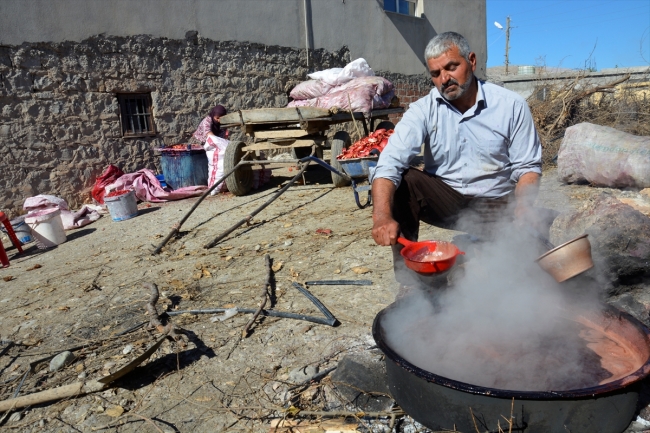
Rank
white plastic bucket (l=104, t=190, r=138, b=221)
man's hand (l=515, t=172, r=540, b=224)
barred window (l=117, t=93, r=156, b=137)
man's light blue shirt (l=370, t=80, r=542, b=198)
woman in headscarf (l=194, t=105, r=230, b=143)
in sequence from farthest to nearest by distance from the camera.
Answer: barred window (l=117, t=93, r=156, b=137), woman in headscarf (l=194, t=105, r=230, b=143), white plastic bucket (l=104, t=190, r=138, b=221), man's light blue shirt (l=370, t=80, r=542, b=198), man's hand (l=515, t=172, r=540, b=224)

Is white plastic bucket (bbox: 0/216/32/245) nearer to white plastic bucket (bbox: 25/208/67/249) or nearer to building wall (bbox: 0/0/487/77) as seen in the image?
white plastic bucket (bbox: 25/208/67/249)

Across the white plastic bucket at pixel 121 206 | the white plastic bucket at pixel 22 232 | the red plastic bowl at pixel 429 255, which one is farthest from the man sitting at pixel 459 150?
the white plastic bucket at pixel 22 232

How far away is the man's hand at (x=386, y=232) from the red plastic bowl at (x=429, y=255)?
54mm

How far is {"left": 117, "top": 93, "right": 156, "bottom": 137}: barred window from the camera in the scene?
7.48 metres

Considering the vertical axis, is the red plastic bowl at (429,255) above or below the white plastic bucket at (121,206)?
above

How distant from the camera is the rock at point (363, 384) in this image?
2.06 metres

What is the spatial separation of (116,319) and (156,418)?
1.27m

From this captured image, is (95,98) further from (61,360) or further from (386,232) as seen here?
(386,232)

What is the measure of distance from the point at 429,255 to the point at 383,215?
1.16 ft

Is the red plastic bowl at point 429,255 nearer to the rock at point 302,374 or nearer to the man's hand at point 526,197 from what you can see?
the man's hand at point 526,197

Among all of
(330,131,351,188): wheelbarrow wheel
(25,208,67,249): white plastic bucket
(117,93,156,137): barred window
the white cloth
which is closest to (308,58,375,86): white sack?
(330,131,351,188): wheelbarrow wheel

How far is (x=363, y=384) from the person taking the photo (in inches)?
83.6

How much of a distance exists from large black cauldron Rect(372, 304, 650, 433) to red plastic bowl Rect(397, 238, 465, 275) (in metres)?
0.47

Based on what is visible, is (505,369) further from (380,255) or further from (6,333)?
(6,333)
